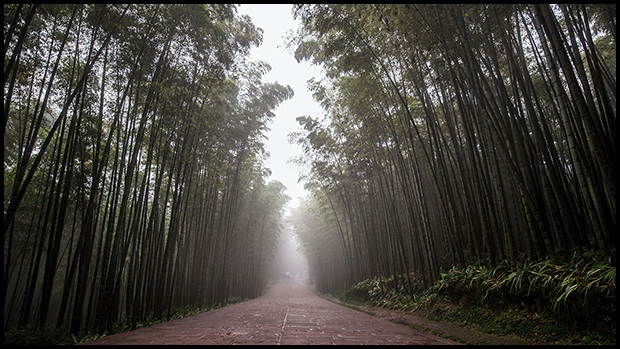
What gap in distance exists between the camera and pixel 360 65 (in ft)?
16.3

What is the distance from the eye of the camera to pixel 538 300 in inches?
113

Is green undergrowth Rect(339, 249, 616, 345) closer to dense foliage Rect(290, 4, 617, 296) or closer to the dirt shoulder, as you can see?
the dirt shoulder

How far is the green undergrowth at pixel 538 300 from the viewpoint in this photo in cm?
228

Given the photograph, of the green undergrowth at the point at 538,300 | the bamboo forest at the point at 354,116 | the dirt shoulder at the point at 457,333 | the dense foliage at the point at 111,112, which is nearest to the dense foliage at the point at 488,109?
the bamboo forest at the point at 354,116

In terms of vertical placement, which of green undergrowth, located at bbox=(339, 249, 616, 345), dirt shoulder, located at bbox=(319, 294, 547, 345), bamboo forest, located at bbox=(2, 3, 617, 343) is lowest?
dirt shoulder, located at bbox=(319, 294, 547, 345)

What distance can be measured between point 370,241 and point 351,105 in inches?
206

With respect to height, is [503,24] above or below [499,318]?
above

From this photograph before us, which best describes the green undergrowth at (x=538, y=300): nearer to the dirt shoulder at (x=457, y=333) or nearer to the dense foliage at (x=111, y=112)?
the dirt shoulder at (x=457, y=333)

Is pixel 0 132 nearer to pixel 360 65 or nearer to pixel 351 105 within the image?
pixel 360 65

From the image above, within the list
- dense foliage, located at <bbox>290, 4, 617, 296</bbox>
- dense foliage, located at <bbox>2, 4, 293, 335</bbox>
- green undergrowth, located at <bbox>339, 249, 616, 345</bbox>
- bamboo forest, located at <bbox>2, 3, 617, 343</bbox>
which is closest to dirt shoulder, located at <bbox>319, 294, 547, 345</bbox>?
green undergrowth, located at <bbox>339, 249, 616, 345</bbox>

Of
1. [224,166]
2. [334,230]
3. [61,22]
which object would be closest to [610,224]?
[61,22]

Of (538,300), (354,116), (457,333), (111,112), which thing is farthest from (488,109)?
(111,112)

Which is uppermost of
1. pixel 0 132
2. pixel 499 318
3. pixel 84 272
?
pixel 0 132

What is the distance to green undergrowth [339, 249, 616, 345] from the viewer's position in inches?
89.8
